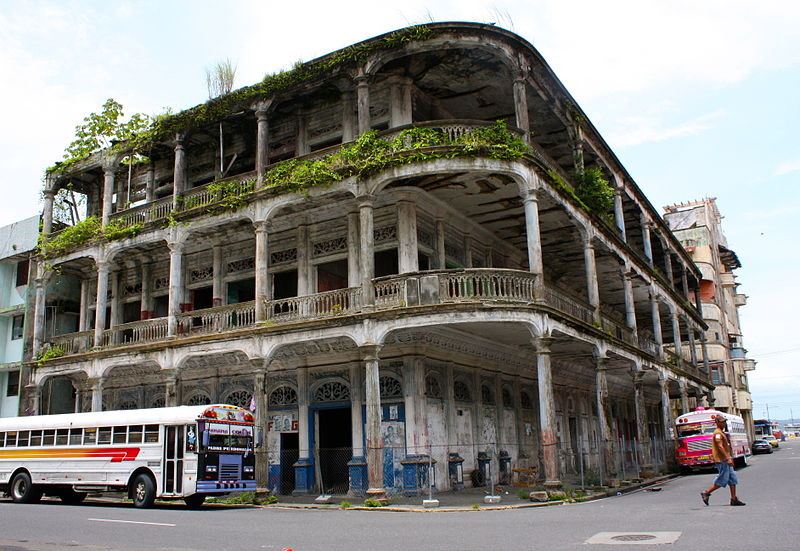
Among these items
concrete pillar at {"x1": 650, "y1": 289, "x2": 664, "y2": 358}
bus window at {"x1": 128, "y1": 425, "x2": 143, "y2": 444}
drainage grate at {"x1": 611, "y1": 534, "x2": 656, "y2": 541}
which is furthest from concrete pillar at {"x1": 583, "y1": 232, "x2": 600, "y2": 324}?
bus window at {"x1": 128, "y1": 425, "x2": 143, "y2": 444}

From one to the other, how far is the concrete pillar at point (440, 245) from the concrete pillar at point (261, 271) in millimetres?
5297

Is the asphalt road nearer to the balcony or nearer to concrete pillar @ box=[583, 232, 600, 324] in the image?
the balcony

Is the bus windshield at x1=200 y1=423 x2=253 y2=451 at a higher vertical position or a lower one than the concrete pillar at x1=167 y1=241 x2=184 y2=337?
lower

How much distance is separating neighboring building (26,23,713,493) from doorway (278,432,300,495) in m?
0.07

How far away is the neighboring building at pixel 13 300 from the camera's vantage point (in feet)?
95.9

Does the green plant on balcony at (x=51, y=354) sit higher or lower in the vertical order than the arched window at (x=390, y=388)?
higher

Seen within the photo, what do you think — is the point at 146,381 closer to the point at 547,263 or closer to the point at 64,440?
the point at 64,440

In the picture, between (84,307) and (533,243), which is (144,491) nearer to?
(533,243)

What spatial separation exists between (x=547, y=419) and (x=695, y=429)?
44.5ft

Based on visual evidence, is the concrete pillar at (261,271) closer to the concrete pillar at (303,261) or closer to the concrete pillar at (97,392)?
the concrete pillar at (303,261)

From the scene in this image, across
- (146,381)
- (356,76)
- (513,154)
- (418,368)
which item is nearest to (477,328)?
(418,368)

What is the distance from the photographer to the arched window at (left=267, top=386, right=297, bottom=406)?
22.1 metres

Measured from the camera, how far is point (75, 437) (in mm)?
18562

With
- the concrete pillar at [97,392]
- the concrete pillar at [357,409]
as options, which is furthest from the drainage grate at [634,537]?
the concrete pillar at [97,392]
